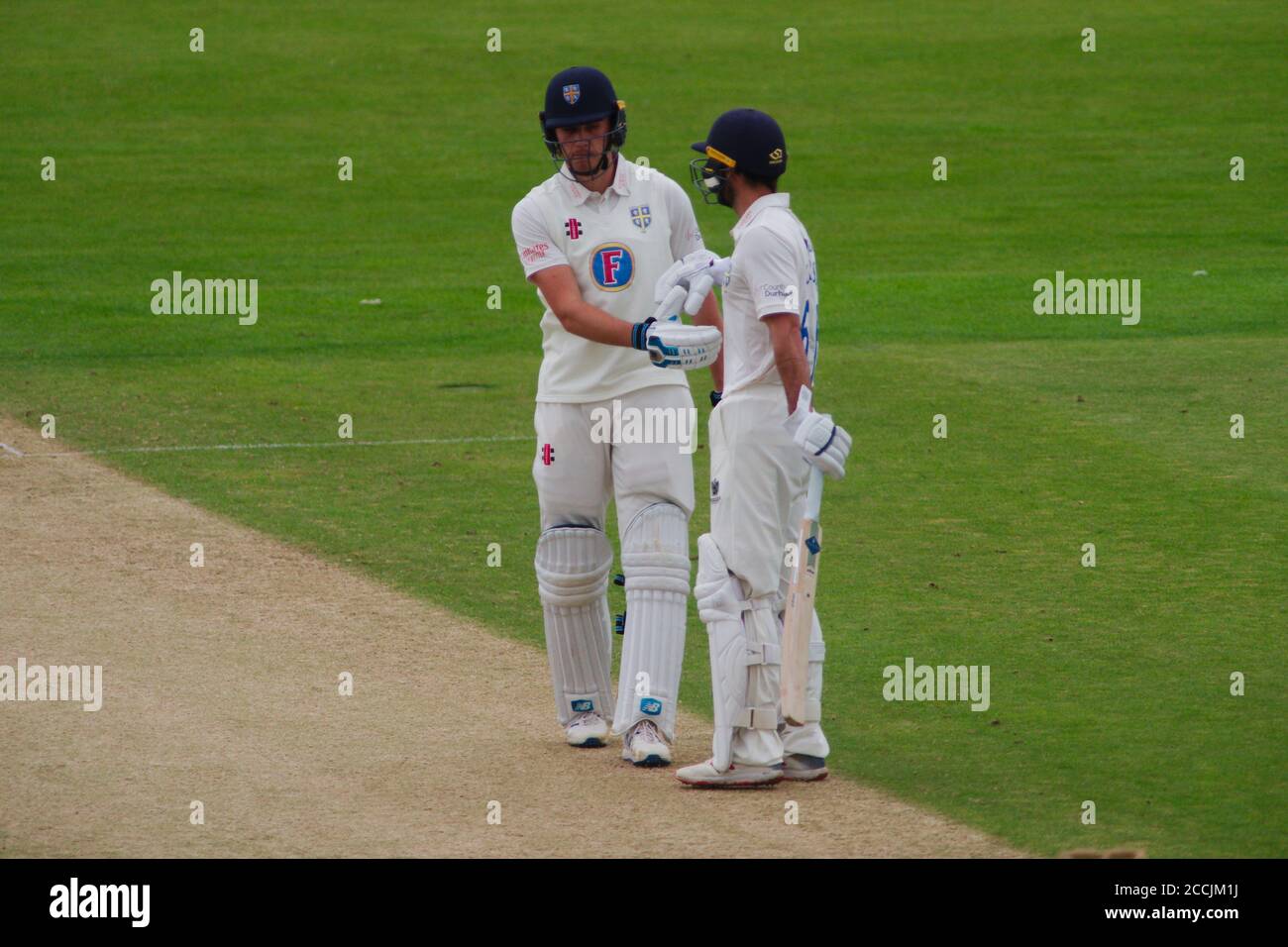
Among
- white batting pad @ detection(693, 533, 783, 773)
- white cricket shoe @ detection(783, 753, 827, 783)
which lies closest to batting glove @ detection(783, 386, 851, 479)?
white batting pad @ detection(693, 533, 783, 773)

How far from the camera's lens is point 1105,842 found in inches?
235

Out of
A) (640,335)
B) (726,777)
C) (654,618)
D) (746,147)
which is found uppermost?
(746,147)

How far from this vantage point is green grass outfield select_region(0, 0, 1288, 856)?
7.83 metres

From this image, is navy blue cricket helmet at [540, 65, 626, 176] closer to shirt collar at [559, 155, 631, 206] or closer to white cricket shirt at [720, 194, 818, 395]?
shirt collar at [559, 155, 631, 206]

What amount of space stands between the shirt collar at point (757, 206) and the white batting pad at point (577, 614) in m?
1.32

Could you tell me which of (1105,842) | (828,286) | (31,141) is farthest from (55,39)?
(1105,842)

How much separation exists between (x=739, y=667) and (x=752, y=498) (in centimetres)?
60

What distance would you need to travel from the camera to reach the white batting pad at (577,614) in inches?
285

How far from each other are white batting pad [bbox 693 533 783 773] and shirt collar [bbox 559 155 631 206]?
143 cm

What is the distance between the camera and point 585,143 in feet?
23.4

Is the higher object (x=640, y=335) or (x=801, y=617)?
(x=640, y=335)

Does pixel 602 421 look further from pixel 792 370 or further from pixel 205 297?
pixel 205 297

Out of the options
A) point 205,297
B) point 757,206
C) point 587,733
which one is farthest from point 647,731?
point 205,297

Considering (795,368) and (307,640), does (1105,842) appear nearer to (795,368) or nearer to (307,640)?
(795,368)
